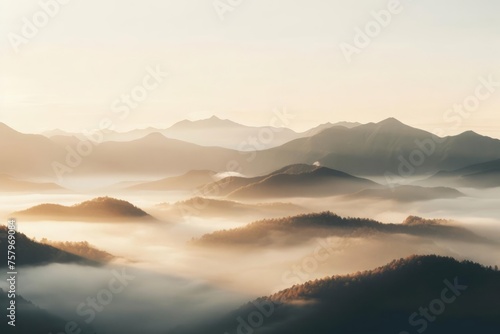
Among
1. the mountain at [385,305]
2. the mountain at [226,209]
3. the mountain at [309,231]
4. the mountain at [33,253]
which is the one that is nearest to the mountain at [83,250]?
the mountain at [33,253]

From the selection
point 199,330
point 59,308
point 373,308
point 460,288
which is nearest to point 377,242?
point 460,288

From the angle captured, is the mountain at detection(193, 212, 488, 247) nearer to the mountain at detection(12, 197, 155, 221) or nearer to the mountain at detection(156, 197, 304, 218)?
the mountain at detection(12, 197, 155, 221)

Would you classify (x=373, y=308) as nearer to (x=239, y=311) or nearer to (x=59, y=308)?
(x=239, y=311)

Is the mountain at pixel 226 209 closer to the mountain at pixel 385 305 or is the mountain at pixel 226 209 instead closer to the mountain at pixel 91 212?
the mountain at pixel 91 212

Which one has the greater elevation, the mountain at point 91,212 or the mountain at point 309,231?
the mountain at point 91,212

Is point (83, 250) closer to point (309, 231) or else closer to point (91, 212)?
point (91, 212)

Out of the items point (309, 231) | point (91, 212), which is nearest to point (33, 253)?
point (91, 212)
